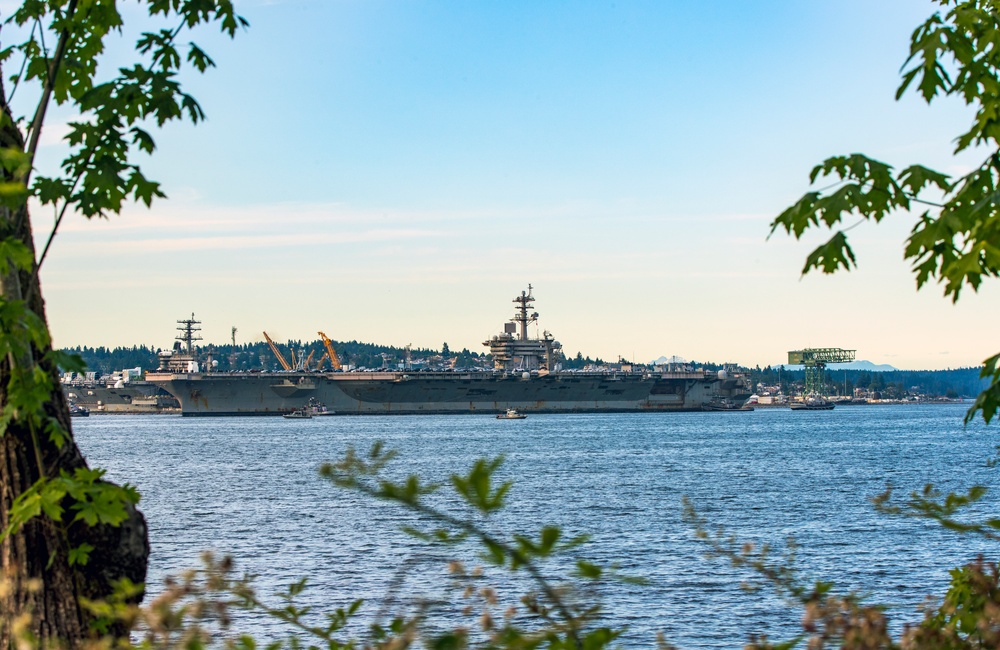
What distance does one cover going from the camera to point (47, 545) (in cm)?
520

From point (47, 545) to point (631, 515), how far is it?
26602 mm

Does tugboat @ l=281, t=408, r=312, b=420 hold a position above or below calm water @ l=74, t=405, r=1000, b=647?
above

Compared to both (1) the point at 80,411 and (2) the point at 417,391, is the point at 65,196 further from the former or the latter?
(1) the point at 80,411

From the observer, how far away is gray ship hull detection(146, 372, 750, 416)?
11519 cm

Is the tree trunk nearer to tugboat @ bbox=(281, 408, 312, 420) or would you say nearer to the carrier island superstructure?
the carrier island superstructure

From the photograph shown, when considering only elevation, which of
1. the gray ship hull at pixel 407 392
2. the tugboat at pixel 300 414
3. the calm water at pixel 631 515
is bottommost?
the calm water at pixel 631 515

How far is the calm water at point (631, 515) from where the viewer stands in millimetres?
19094

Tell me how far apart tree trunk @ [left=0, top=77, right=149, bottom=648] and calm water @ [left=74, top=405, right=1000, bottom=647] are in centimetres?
217

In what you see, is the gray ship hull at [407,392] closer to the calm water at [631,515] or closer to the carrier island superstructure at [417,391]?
the carrier island superstructure at [417,391]

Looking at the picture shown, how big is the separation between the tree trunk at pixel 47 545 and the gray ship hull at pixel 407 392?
352ft

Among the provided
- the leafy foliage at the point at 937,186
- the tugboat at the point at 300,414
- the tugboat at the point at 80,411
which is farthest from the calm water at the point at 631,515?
the tugboat at the point at 80,411

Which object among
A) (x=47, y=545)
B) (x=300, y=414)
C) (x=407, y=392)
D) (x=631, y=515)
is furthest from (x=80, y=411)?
(x=47, y=545)

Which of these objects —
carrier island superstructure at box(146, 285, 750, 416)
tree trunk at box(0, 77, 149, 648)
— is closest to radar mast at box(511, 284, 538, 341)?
carrier island superstructure at box(146, 285, 750, 416)

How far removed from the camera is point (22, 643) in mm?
2680
